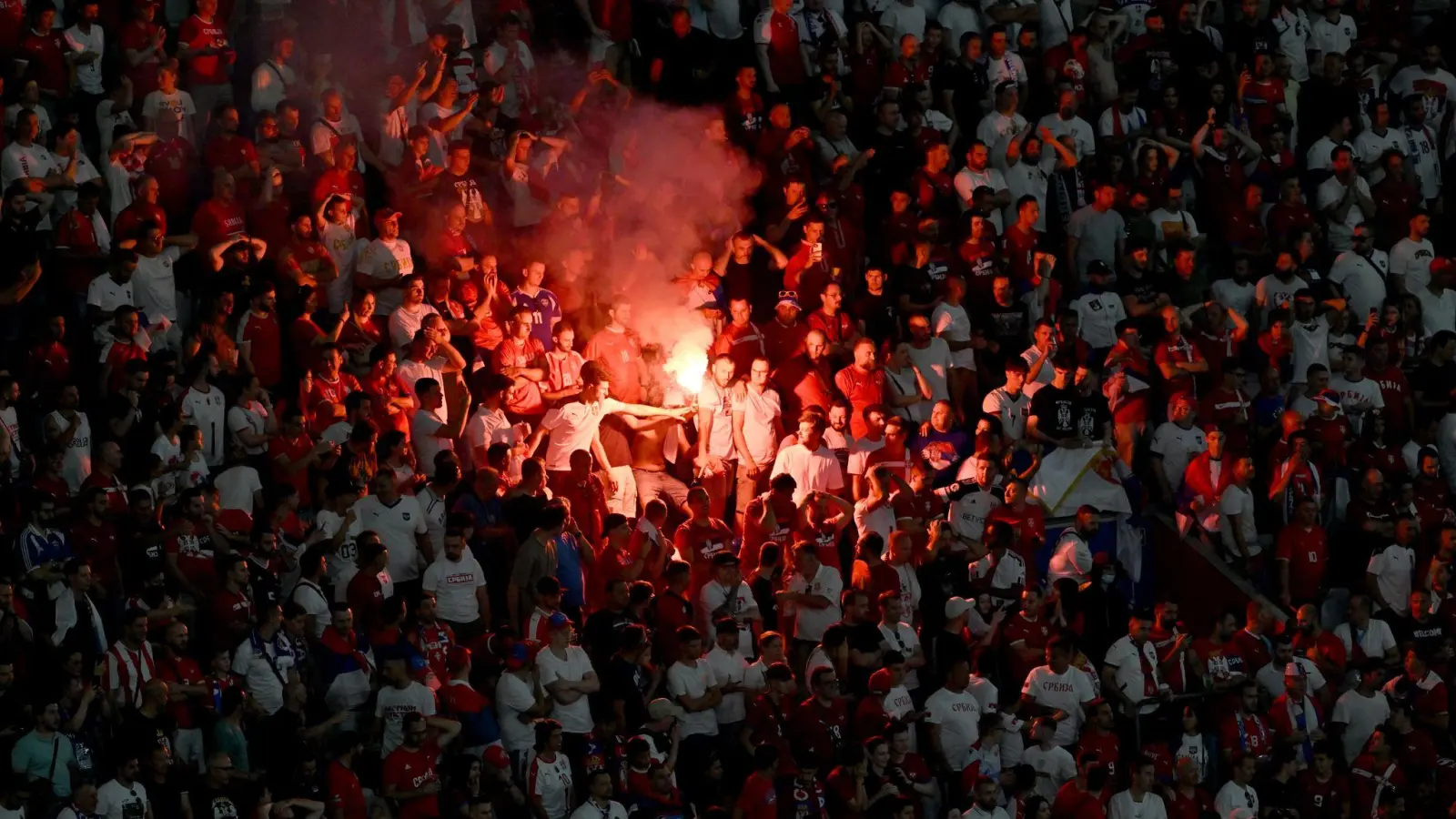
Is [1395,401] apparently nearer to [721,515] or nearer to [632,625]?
[721,515]

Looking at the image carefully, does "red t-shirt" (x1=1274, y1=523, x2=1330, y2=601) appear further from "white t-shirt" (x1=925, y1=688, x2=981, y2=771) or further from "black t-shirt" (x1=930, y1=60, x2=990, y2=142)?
"black t-shirt" (x1=930, y1=60, x2=990, y2=142)

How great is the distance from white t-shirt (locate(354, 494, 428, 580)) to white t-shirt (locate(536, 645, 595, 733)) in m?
1.12

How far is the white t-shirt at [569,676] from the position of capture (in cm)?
1427

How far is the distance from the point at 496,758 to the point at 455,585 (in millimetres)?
1253

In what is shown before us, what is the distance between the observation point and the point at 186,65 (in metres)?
17.1

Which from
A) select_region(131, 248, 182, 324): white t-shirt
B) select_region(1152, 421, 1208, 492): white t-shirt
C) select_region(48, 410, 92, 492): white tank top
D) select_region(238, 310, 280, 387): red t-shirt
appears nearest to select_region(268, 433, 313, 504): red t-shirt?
select_region(238, 310, 280, 387): red t-shirt

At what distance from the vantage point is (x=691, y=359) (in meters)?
17.3

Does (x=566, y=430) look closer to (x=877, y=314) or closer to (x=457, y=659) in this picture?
(x=457, y=659)

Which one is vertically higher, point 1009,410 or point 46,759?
point 1009,410

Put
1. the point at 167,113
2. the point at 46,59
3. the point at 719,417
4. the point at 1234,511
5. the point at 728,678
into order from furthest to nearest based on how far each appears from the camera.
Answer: the point at 1234,511
the point at 719,417
the point at 167,113
the point at 46,59
the point at 728,678

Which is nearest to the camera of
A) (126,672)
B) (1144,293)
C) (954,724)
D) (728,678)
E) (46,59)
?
(126,672)

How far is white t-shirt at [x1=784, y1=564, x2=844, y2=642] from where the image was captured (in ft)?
51.7

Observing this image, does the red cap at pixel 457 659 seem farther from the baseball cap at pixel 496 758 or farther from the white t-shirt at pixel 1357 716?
the white t-shirt at pixel 1357 716

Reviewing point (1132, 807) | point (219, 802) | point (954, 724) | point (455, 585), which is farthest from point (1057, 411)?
point (219, 802)
